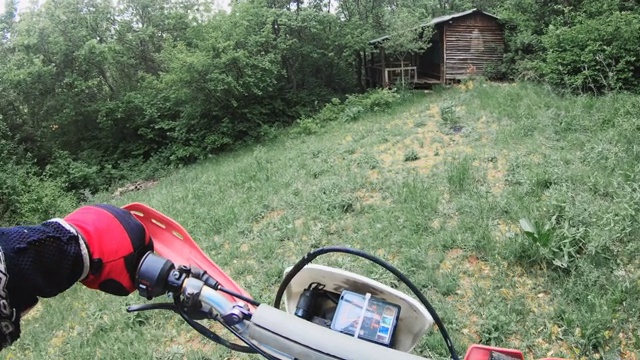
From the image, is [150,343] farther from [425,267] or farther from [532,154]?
[532,154]

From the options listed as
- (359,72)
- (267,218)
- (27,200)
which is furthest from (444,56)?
(27,200)

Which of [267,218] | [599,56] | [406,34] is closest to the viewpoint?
[267,218]

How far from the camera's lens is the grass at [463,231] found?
2816mm

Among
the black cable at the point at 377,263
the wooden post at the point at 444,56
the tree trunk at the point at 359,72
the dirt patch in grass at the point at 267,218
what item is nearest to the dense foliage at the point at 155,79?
the wooden post at the point at 444,56

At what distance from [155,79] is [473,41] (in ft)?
41.6

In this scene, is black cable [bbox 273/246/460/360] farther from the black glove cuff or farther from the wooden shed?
the wooden shed

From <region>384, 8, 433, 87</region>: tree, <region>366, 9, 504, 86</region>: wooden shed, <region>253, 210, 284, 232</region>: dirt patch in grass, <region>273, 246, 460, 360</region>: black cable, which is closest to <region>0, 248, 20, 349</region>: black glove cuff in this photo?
<region>273, 246, 460, 360</region>: black cable

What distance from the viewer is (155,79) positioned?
1678 centimetres

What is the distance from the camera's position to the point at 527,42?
13.3 metres

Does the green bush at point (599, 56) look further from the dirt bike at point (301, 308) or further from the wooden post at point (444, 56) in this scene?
the dirt bike at point (301, 308)

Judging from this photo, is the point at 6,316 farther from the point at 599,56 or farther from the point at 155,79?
the point at 155,79

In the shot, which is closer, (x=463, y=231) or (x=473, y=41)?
(x=463, y=231)

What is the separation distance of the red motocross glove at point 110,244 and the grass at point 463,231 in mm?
2162

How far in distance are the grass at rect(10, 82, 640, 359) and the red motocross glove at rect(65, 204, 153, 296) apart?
7.09 ft
